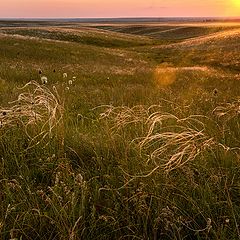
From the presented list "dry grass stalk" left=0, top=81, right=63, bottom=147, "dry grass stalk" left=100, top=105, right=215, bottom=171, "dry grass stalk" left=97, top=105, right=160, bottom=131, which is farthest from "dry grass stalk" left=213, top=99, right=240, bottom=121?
"dry grass stalk" left=0, top=81, right=63, bottom=147

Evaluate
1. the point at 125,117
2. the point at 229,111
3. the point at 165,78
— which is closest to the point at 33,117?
the point at 125,117

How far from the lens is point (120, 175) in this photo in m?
4.29

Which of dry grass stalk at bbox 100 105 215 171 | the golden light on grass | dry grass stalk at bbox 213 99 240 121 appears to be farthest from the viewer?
the golden light on grass

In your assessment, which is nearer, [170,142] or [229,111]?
[170,142]

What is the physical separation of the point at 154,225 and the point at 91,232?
58 centimetres

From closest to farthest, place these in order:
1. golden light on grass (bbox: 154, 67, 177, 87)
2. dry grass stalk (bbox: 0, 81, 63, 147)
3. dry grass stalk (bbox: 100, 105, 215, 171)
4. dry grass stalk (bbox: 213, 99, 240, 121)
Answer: dry grass stalk (bbox: 100, 105, 215, 171), dry grass stalk (bbox: 0, 81, 63, 147), dry grass stalk (bbox: 213, 99, 240, 121), golden light on grass (bbox: 154, 67, 177, 87)

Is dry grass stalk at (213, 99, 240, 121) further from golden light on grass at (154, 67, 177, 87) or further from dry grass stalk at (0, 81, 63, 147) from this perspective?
golden light on grass at (154, 67, 177, 87)

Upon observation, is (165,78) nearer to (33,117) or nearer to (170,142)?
(33,117)

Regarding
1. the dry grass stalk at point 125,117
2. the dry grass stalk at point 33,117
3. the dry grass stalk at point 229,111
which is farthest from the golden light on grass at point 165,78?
the dry grass stalk at point 33,117

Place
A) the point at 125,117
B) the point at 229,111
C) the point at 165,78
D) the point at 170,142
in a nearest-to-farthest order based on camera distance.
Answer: the point at 170,142
the point at 125,117
the point at 229,111
the point at 165,78

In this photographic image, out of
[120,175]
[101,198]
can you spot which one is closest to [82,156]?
[120,175]

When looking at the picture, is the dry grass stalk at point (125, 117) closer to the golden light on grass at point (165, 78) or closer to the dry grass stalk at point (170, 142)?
the dry grass stalk at point (170, 142)

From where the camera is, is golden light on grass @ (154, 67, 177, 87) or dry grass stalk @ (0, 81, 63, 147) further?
golden light on grass @ (154, 67, 177, 87)

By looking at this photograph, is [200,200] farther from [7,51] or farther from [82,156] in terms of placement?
[7,51]
